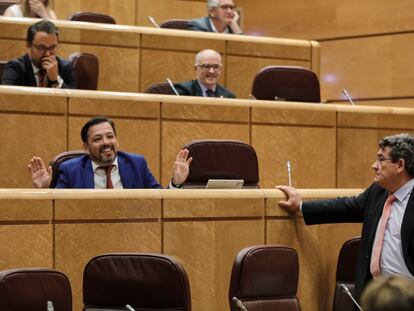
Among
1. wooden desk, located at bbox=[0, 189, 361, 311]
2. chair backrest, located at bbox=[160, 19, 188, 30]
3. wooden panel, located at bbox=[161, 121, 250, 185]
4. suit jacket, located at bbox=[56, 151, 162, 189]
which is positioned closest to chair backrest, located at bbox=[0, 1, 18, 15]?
chair backrest, located at bbox=[160, 19, 188, 30]

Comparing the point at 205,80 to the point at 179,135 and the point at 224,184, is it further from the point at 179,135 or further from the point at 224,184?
the point at 224,184

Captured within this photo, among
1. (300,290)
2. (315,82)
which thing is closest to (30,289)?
(300,290)

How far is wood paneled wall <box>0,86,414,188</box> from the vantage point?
3.97 metres

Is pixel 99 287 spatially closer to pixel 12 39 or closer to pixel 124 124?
pixel 124 124

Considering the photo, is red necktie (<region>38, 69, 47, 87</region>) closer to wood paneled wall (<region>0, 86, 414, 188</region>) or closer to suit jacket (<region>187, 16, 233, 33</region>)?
wood paneled wall (<region>0, 86, 414, 188</region>)

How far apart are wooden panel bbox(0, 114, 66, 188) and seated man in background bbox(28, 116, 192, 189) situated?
1.55ft

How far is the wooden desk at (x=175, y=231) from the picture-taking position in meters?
2.91

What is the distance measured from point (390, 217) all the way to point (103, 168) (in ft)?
3.53

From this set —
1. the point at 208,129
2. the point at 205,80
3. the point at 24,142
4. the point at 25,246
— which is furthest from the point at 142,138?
the point at 25,246

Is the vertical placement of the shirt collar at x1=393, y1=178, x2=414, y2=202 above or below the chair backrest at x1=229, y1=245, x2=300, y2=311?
above

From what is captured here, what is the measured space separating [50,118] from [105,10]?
2.46m

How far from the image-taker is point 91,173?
Result: 3445 millimetres

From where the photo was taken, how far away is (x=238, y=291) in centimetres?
271

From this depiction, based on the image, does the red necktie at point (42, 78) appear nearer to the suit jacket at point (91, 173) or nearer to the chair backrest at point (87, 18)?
the suit jacket at point (91, 173)
